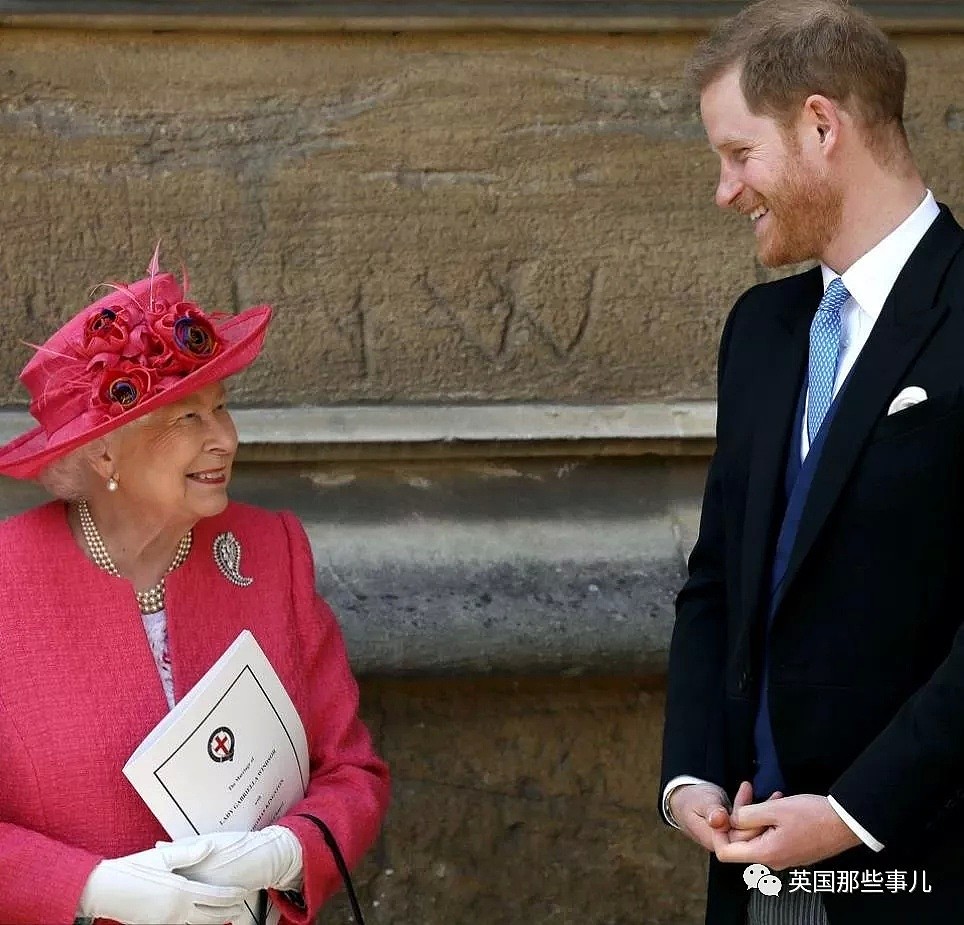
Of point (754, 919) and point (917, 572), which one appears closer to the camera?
point (917, 572)

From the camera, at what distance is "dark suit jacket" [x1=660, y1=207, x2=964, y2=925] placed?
6.55ft

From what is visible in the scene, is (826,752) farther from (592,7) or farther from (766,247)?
(592,7)

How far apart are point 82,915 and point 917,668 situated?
1.21 m

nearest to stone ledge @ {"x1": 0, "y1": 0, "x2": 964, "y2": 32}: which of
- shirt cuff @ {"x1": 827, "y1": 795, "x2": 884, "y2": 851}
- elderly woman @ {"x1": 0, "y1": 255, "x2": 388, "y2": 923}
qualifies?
elderly woman @ {"x1": 0, "y1": 255, "x2": 388, "y2": 923}

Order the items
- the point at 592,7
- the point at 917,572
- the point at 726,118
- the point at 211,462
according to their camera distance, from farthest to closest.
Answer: the point at 592,7 < the point at 211,462 < the point at 726,118 < the point at 917,572

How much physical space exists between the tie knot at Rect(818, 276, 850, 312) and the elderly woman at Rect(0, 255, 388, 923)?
88 centimetres

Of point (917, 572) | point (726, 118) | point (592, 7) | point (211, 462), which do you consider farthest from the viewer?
point (592, 7)

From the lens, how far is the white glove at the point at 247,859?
228cm

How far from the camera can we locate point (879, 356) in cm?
208

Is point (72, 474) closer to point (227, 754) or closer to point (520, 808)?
point (227, 754)

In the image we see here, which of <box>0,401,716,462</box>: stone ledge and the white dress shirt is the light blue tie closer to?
the white dress shirt

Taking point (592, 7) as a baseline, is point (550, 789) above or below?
below

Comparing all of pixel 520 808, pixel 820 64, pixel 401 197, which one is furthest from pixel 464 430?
pixel 820 64

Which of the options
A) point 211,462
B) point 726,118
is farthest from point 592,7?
point 211,462
